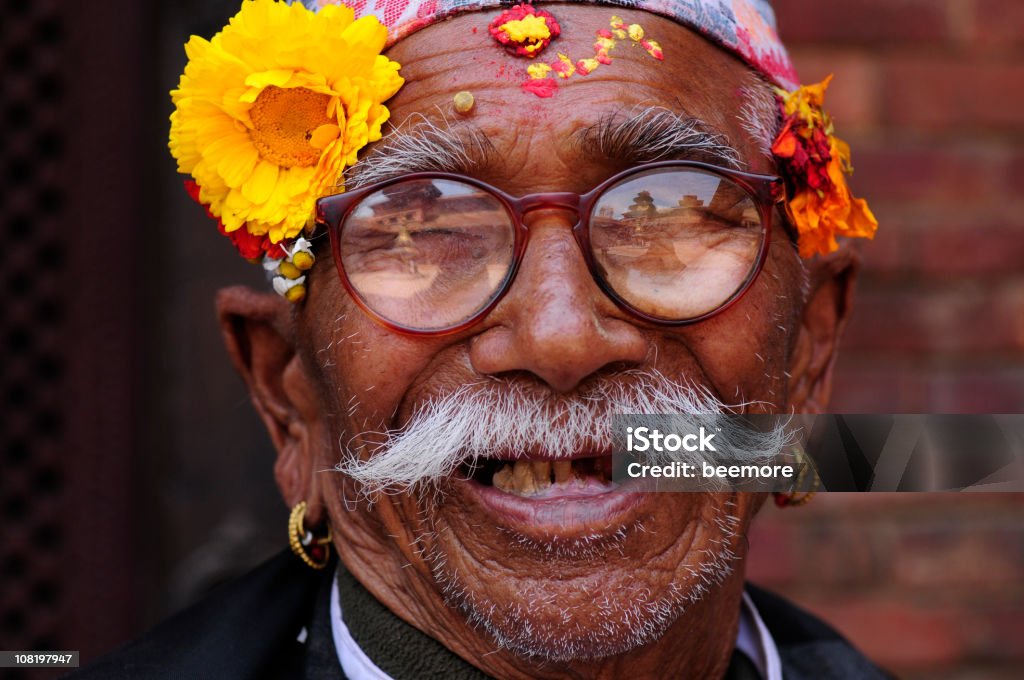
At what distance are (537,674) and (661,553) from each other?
341mm

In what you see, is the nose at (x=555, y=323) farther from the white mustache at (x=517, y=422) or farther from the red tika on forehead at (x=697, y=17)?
the red tika on forehead at (x=697, y=17)

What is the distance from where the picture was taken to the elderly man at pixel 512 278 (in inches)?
70.4

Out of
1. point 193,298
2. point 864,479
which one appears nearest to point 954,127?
point 864,479

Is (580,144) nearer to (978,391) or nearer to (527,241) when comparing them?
(527,241)

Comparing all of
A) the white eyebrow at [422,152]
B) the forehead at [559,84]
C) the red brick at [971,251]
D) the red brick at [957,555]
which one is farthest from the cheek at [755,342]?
the red brick at [957,555]

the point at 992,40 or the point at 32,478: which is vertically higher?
the point at 992,40

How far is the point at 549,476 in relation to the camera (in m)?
1.86

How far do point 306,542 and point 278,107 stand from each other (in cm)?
89

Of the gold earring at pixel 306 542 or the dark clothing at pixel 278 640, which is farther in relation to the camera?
the gold earring at pixel 306 542

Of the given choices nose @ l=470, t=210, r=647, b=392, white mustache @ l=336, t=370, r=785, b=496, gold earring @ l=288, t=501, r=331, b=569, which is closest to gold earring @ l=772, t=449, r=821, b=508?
white mustache @ l=336, t=370, r=785, b=496

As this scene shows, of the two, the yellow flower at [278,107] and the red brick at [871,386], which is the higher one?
the yellow flower at [278,107]

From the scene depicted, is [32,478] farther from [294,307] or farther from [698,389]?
[698,389]

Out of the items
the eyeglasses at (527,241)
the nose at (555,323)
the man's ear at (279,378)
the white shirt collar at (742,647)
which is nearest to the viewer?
the nose at (555,323)

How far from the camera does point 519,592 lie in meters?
1.81
